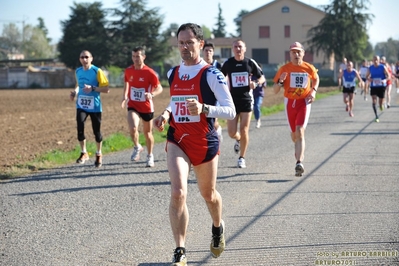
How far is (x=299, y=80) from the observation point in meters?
10.5

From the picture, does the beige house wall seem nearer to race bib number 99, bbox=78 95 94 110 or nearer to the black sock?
race bib number 99, bbox=78 95 94 110

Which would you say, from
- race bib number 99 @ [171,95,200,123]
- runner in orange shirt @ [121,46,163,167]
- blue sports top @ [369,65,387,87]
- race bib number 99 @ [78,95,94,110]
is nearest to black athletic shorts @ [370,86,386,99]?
blue sports top @ [369,65,387,87]

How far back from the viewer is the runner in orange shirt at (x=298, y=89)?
1045 cm

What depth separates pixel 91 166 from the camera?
39.5ft

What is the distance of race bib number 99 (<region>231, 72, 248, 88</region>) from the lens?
1130 centimetres

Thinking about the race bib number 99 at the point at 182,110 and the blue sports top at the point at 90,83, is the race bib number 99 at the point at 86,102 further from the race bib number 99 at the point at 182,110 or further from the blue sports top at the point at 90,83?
the race bib number 99 at the point at 182,110

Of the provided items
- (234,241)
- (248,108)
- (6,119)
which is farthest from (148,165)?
(6,119)

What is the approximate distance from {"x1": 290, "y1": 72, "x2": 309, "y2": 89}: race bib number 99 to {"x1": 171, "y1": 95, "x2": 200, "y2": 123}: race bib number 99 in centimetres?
519

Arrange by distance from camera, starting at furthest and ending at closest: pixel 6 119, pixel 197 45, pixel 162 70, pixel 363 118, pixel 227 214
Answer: pixel 162 70 → pixel 6 119 → pixel 363 118 → pixel 227 214 → pixel 197 45

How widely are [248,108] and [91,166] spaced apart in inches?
124

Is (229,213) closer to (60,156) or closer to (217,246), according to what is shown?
(217,246)

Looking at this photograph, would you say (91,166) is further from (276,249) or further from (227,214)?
(276,249)

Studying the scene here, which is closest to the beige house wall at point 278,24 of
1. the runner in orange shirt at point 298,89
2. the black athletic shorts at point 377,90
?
the black athletic shorts at point 377,90

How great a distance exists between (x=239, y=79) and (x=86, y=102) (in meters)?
2.86
